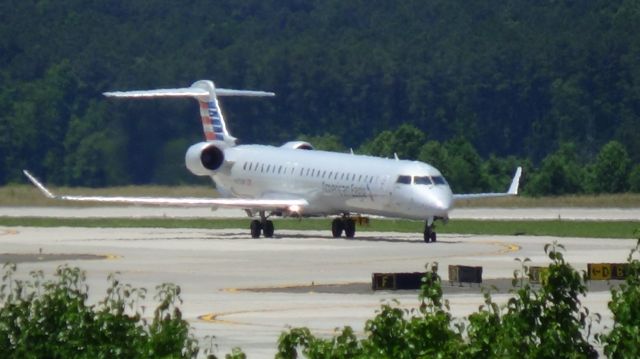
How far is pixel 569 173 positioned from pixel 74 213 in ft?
74.5

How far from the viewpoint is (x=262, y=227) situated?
1890 inches

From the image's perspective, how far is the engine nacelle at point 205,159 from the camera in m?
51.2

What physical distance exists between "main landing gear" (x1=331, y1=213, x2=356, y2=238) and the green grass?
331 cm

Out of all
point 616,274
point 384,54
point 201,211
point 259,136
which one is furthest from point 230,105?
point 616,274

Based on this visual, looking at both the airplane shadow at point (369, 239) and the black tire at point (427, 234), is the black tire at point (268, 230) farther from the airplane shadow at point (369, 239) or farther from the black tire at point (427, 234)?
the black tire at point (427, 234)

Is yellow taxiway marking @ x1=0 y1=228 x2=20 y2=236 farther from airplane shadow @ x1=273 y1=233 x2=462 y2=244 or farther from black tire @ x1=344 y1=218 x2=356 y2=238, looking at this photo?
black tire @ x1=344 y1=218 x2=356 y2=238

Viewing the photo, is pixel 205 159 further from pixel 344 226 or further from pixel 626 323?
pixel 626 323

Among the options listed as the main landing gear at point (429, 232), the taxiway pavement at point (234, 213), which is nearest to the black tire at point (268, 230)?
the main landing gear at point (429, 232)

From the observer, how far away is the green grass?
163ft

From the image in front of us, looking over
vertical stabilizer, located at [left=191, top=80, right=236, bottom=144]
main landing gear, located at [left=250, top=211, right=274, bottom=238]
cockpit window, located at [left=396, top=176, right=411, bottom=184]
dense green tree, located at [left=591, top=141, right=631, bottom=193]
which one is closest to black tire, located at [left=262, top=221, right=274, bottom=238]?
main landing gear, located at [left=250, top=211, right=274, bottom=238]

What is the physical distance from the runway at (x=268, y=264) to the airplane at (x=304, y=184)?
756mm

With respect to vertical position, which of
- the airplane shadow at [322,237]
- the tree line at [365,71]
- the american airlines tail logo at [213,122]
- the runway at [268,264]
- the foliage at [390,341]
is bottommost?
the foliage at [390,341]

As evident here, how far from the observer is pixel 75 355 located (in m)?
13.8

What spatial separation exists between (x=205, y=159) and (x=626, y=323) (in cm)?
3836
